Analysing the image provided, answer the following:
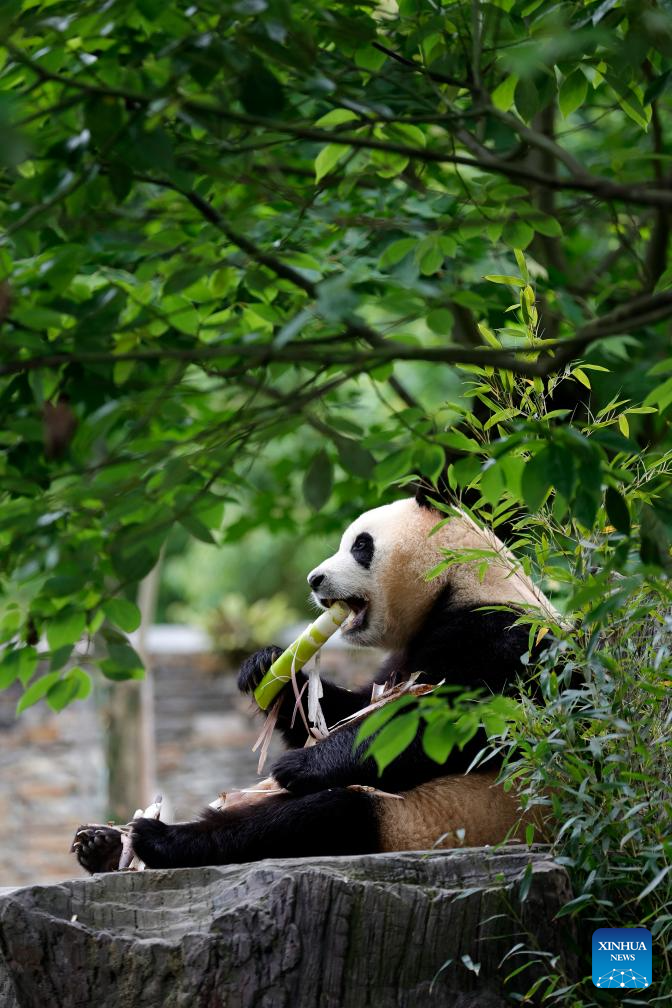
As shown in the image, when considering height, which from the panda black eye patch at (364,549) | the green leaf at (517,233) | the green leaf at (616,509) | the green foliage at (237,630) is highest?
the green leaf at (517,233)

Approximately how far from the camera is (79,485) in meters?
2.27

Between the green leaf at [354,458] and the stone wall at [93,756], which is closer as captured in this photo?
the green leaf at [354,458]

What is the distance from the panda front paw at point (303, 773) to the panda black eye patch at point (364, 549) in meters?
0.70

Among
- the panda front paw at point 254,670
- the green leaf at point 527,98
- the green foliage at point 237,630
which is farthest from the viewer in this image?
the green foliage at point 237,630

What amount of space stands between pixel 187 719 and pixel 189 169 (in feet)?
29.9

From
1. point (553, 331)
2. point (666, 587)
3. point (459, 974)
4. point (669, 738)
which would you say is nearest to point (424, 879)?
point (459, 974)

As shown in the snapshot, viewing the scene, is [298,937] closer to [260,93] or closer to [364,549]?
[364,549]

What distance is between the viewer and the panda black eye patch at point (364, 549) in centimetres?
360

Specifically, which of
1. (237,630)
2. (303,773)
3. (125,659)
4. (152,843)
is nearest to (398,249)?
(125,659)

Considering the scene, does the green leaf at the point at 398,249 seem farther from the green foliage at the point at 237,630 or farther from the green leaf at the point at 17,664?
the green foliage at the point at 237,630

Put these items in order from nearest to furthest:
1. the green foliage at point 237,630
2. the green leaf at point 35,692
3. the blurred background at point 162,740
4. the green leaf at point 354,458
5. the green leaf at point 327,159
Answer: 1. the green leaf at point 354,458
2. the green leaf at point 327,159
3. the green leaf at point 35,692
4. the blurred background at point 162,740
5. the green foliage at point 237,630

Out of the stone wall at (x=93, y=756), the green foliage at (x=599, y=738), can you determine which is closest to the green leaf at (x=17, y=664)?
the green foliage at (x=599, y=738)

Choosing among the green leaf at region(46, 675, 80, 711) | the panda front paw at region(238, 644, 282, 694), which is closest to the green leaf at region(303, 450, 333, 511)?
the panda front paw at region(238, 644, 282, 694)

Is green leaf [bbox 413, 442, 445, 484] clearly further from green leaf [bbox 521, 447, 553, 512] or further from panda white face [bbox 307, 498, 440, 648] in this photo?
panda white face [bbox 307, 498, 440, 648]
